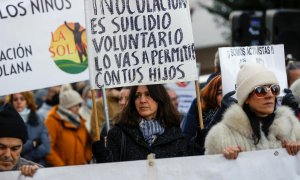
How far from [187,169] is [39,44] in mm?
2120

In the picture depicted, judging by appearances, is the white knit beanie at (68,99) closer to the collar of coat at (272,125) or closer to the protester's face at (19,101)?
the protester's face at (19,101)

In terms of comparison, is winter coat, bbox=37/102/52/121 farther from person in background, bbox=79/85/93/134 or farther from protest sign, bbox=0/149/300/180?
protest sign, bbox=0/149/300/180

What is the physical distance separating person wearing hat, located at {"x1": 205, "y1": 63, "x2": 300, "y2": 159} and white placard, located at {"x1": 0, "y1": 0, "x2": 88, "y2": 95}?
1.84m

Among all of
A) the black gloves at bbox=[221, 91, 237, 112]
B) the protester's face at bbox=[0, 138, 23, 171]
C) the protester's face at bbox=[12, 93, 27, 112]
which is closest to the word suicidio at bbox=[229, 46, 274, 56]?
the black gloves at bbox=[221, 91, 237, 112]

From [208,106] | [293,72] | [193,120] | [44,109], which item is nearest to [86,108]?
[44,109]

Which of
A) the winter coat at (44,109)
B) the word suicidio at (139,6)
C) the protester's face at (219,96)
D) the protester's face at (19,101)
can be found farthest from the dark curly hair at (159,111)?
the winter coat at (44,109)

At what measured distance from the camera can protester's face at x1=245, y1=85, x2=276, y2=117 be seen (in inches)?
250

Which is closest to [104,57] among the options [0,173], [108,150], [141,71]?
[141,71]

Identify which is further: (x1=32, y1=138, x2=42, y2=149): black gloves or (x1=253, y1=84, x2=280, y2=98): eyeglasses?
(x1=32, y1=138, x2=42, y2=149): black gloves

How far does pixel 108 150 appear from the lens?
260 inches

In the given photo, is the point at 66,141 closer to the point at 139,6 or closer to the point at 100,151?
the point at 139,6

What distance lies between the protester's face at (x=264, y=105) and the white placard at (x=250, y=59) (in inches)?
50.9

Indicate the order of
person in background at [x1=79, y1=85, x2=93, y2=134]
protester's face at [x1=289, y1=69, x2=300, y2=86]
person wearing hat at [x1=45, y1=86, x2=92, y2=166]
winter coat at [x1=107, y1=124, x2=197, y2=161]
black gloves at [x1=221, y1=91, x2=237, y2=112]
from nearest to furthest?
winter coat at [x1=107, y1=124, x2=197, y2=161]
black gloves at [x1=221, y1=91, x2=237, y2=112]
protester's face at [x1=289, y1=69, x2=300, y2=86]
person wearing hat at [x1=45, y1=86, x2=92, y2=166]
person in background at [x1=79, y1=85, x2=93, y2=134]

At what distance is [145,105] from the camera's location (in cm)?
689
